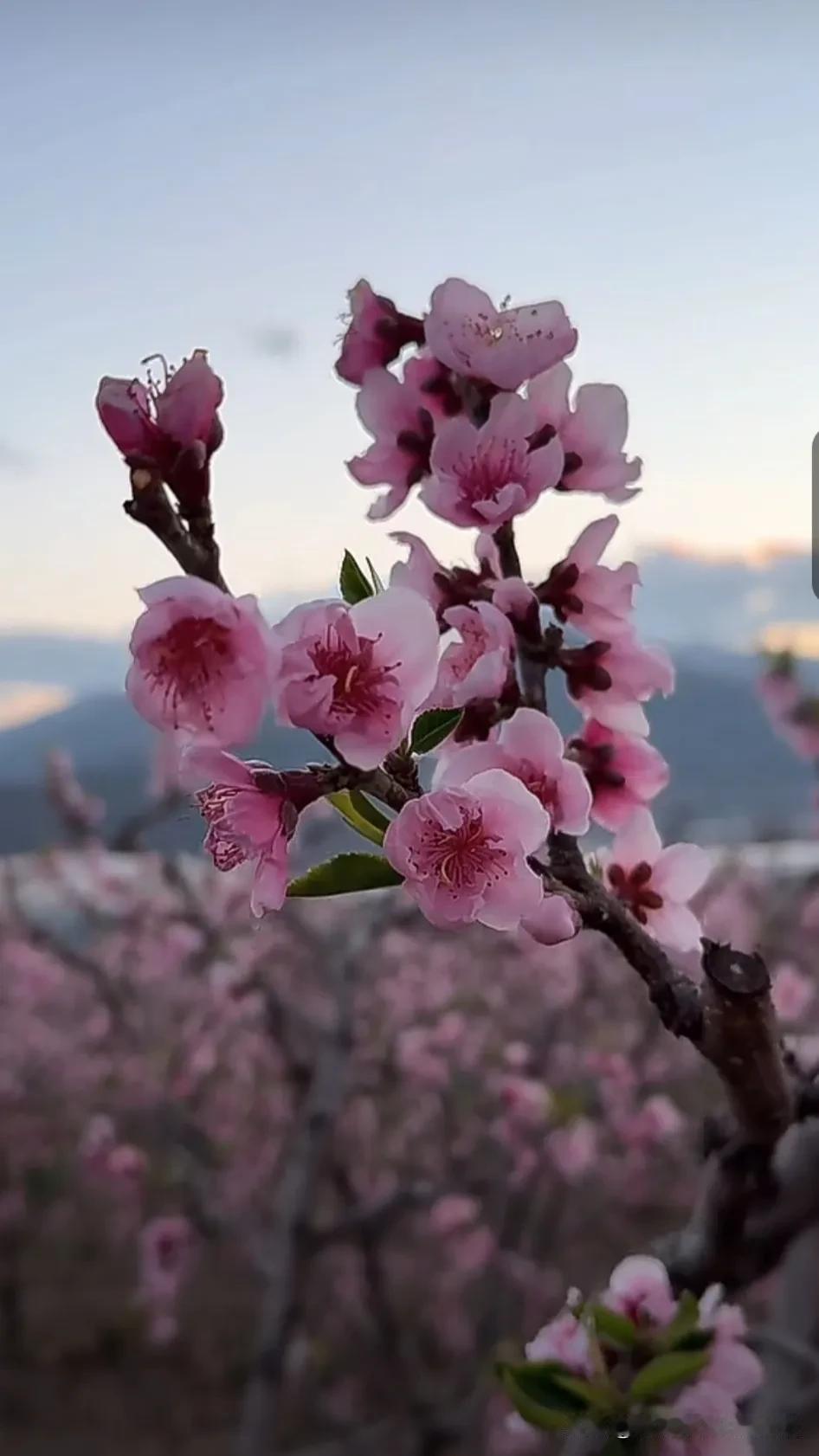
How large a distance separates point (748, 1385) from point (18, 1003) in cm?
320

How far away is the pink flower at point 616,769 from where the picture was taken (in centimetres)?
53

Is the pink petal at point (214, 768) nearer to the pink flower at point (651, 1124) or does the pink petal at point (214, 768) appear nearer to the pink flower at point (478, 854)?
the pink flower at point (478, 854)

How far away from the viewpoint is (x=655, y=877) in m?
0.53

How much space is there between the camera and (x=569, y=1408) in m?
0.51

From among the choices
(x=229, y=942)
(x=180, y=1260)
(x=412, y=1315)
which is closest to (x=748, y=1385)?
(x=180, y=1260)

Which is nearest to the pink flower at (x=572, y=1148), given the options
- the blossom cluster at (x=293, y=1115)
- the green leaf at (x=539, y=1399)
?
the blossom cluster at (x=293, y=1115)

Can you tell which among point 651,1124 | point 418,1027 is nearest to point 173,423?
point 651,1124

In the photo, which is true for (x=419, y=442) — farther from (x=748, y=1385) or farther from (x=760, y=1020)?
(x=748, y=1385)

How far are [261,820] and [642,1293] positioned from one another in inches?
13.7

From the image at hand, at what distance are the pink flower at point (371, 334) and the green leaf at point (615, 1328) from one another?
1.34 ft

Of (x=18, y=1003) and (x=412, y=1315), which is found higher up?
(x=18, y=1003)

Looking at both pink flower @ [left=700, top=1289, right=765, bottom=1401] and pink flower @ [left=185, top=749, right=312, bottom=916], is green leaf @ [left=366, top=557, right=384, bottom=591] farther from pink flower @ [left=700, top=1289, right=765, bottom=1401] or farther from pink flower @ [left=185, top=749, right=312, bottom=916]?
→ pink flower @ [left=700, top=1289, right=765, bottom=1401]

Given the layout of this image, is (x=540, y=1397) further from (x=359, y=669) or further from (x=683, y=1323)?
(x=359, y=669)

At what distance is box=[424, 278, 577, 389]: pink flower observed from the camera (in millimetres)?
457
